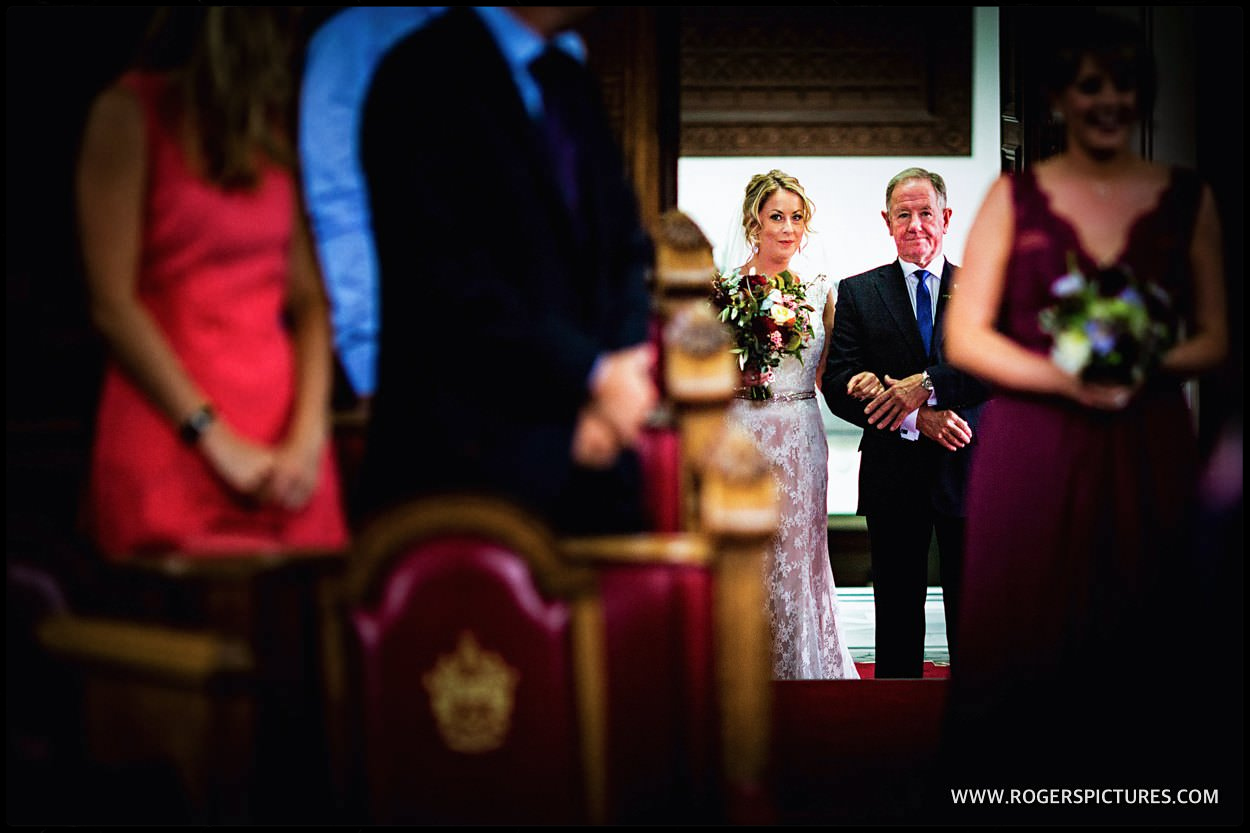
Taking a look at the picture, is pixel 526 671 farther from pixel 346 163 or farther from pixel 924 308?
pixel 924 308

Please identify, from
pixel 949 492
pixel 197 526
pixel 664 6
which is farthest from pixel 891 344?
pixel 197 526

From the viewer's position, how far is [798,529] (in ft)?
13.7

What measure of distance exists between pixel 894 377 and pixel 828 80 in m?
2.99

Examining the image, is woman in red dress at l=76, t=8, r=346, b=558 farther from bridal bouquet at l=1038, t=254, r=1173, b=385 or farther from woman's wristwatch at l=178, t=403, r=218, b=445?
bridal bouquet at l=1038, t=254, r=1173, b=385

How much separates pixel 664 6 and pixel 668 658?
2.26 meters

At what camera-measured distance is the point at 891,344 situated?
12.9 feet

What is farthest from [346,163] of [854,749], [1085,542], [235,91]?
[854,749]

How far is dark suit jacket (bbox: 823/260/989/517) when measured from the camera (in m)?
3.72

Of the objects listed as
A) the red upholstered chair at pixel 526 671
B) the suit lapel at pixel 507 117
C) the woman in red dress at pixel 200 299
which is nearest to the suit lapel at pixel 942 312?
the suit lapel at pixel 507 117

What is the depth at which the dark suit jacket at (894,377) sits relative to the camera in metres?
3.72

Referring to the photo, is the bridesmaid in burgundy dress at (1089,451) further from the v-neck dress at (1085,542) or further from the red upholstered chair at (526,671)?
the red upholstered chair at (526,671)

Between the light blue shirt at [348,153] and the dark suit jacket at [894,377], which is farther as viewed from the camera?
the dark suit jacket at [894,377]

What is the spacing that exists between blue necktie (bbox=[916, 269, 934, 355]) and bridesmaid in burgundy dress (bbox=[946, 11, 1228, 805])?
1.71 m

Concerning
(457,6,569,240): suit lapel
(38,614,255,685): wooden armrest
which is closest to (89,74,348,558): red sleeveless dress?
(38,614,255,685): wooden armrest
